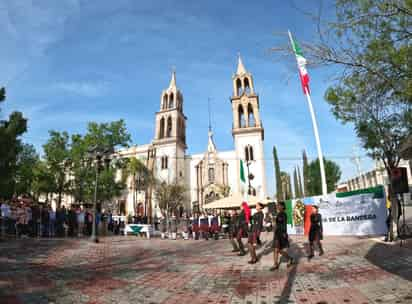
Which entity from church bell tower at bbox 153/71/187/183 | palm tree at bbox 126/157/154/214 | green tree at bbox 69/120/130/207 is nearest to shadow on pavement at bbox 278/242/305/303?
green tree at bbox 69/120/130/207

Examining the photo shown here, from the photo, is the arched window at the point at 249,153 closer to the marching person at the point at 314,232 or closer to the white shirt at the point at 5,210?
the white shirt at the point at 5,210

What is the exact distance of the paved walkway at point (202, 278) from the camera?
5.02 meters

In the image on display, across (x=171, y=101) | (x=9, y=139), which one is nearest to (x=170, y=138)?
(x=171, y=101)

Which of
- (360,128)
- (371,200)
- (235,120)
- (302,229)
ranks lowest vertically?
(302,229)

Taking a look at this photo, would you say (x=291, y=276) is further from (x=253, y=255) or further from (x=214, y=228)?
(x=214, y=228)

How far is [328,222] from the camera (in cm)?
1529

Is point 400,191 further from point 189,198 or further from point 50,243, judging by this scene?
point 189,198

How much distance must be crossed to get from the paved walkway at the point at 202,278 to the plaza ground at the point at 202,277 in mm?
15

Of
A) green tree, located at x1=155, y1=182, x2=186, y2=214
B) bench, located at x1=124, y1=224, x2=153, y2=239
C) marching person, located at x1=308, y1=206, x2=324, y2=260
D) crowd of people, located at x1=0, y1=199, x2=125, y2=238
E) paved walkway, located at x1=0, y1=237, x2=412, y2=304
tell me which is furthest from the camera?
green tree, located at x1=155, y1=182, x2=186, y2=214

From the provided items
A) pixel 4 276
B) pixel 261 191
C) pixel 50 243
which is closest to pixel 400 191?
pixel 4 276

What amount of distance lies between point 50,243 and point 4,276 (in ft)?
19.1

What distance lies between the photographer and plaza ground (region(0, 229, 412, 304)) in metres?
5.02

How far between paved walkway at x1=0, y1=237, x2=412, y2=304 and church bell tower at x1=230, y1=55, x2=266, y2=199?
3155 cm

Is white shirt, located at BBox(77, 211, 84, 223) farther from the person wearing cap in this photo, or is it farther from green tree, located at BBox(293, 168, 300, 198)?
green tree, located at BBox(293, 168, 300, 198)
